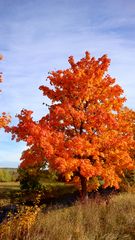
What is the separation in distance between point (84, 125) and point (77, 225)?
13028 millimetres

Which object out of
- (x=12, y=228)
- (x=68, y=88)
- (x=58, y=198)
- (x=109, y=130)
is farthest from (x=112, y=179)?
(x=58, y=198)

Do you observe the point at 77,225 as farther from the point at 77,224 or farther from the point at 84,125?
the point at 84,125

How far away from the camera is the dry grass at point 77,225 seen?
13125 mm

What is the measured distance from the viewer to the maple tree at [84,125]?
81.8 feet

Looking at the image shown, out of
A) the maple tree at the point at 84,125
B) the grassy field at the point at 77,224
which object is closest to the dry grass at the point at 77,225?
the grassy field at the point at 77,224

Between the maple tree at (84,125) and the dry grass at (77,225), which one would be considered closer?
the dry grass at (77,225)

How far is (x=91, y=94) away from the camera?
2673cm

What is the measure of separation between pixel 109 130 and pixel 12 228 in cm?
1496

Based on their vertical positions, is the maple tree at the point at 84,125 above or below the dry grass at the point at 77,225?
above

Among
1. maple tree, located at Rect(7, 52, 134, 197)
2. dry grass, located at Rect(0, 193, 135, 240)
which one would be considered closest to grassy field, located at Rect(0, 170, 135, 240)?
dry grass, located at Rect(0, 193, 135, 240)

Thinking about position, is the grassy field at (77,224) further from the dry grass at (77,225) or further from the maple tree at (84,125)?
the maple tree at (84,125)

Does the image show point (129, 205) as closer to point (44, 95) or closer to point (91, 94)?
point (91, 94)

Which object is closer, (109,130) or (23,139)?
(23,139)

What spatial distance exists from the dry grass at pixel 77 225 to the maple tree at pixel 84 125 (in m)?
7.79
